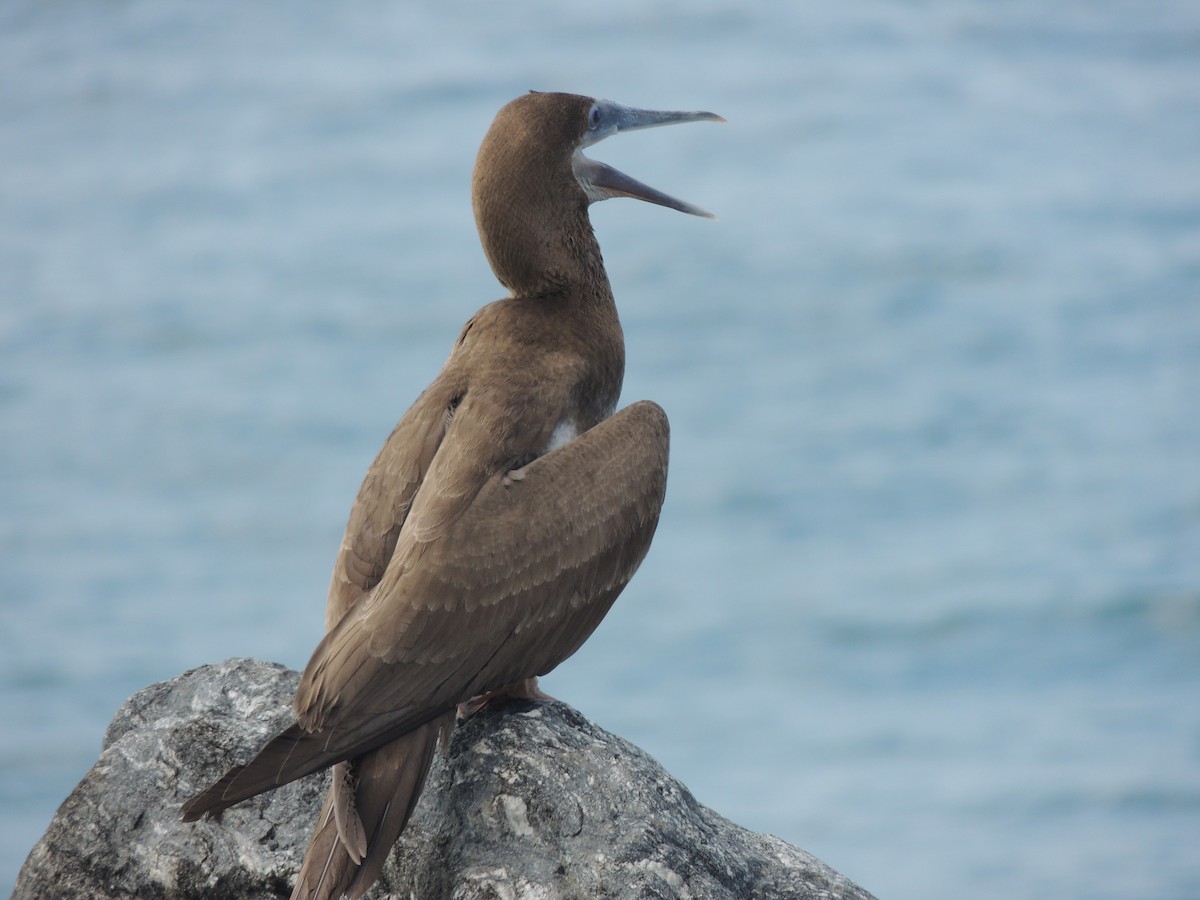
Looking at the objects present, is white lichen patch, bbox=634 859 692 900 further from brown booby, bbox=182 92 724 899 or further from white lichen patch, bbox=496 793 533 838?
brown booby, bbox=182 92 724 899

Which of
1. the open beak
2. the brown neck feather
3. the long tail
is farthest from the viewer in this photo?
the open beak

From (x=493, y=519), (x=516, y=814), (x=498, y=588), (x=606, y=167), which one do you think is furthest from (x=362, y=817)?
(x=606, y=167)

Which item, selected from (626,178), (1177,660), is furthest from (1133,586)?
(626,178)

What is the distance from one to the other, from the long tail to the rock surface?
0.28 meters

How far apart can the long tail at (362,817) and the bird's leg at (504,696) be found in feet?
2.08

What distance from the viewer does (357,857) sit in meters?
4.75

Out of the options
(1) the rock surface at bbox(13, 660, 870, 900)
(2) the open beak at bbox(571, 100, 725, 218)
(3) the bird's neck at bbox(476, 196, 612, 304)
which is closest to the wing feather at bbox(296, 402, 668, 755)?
(1) the rock surface at bbox(13, 660, 870, 900)

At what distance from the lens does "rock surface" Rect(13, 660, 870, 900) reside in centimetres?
507

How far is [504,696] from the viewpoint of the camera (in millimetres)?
5727

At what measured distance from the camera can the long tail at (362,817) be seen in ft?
15.7

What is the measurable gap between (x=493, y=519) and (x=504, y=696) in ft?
2.33

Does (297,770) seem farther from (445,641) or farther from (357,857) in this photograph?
(445,641)

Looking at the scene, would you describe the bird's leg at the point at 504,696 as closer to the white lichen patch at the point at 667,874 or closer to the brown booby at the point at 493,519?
the brown booby at the point at 493,519

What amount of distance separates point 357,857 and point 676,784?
1242 millimetres
